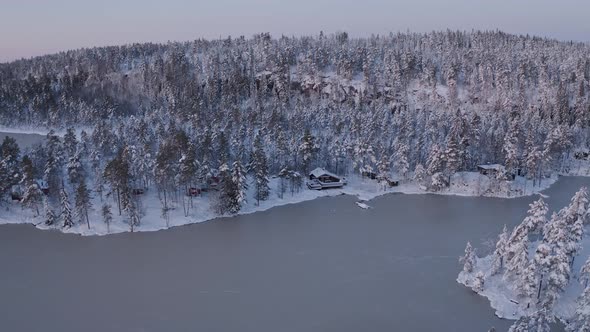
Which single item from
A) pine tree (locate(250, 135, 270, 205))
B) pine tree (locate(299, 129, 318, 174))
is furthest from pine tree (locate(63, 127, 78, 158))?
pine tree (locate(299, 129, 318, 174))

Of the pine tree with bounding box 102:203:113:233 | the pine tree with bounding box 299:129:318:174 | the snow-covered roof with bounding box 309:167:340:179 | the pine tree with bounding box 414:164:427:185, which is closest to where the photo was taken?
the pine tree with bounding box 102:203:113:233

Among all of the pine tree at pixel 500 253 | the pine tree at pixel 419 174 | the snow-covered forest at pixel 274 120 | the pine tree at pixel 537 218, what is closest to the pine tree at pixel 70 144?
the snow-covered forest at pixel 274 120

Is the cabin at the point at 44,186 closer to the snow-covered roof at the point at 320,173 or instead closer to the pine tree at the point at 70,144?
the pine tree at the point at 70,144

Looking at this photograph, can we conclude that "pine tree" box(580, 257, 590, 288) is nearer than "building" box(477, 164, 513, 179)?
Yes

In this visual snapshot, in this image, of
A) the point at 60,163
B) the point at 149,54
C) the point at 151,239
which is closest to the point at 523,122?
the point at 151,239

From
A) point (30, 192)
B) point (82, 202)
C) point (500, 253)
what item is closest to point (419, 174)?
point (500, 253)

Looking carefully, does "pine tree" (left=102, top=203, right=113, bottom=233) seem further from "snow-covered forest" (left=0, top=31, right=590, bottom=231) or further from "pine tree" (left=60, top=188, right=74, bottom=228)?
"pine tree" (left=60, top=188, right=74, bottom=228)

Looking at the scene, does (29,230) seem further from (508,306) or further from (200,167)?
(508,306)
